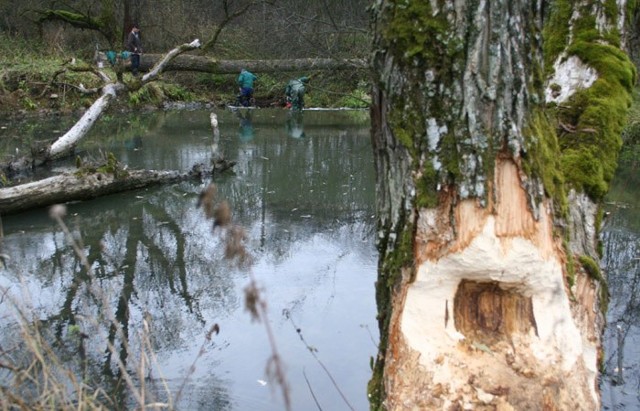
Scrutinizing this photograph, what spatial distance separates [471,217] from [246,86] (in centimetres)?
1883

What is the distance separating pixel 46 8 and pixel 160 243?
1962cm

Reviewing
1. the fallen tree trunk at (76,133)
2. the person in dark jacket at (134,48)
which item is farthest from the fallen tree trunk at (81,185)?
the person in dark jacket at (134,48)

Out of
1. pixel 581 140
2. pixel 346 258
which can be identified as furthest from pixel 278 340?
pixel 581 140

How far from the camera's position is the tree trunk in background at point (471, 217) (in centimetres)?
221

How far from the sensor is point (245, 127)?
1673 centimetres

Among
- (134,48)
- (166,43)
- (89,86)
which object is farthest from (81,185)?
(166,43)

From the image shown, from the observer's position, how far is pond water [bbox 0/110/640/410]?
4.35 m

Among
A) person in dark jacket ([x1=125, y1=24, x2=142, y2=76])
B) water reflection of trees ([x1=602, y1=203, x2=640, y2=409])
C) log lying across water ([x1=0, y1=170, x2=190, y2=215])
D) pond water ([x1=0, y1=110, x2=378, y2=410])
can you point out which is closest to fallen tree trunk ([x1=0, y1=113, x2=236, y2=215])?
log lying across water ([x1=0, y1=170, x2=190, y2=215])

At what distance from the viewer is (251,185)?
10148 mm

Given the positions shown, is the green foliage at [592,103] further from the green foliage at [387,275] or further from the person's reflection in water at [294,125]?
the person's reflection in water at [294,125]

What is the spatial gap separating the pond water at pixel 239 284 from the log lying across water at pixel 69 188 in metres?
0.14

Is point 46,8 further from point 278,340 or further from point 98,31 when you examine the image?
point 278,340

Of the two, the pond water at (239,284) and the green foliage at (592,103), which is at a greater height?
the green foliage at (592,103)

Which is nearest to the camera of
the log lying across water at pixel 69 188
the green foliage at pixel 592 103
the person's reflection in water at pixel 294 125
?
the green foliage at pixel 592 103
